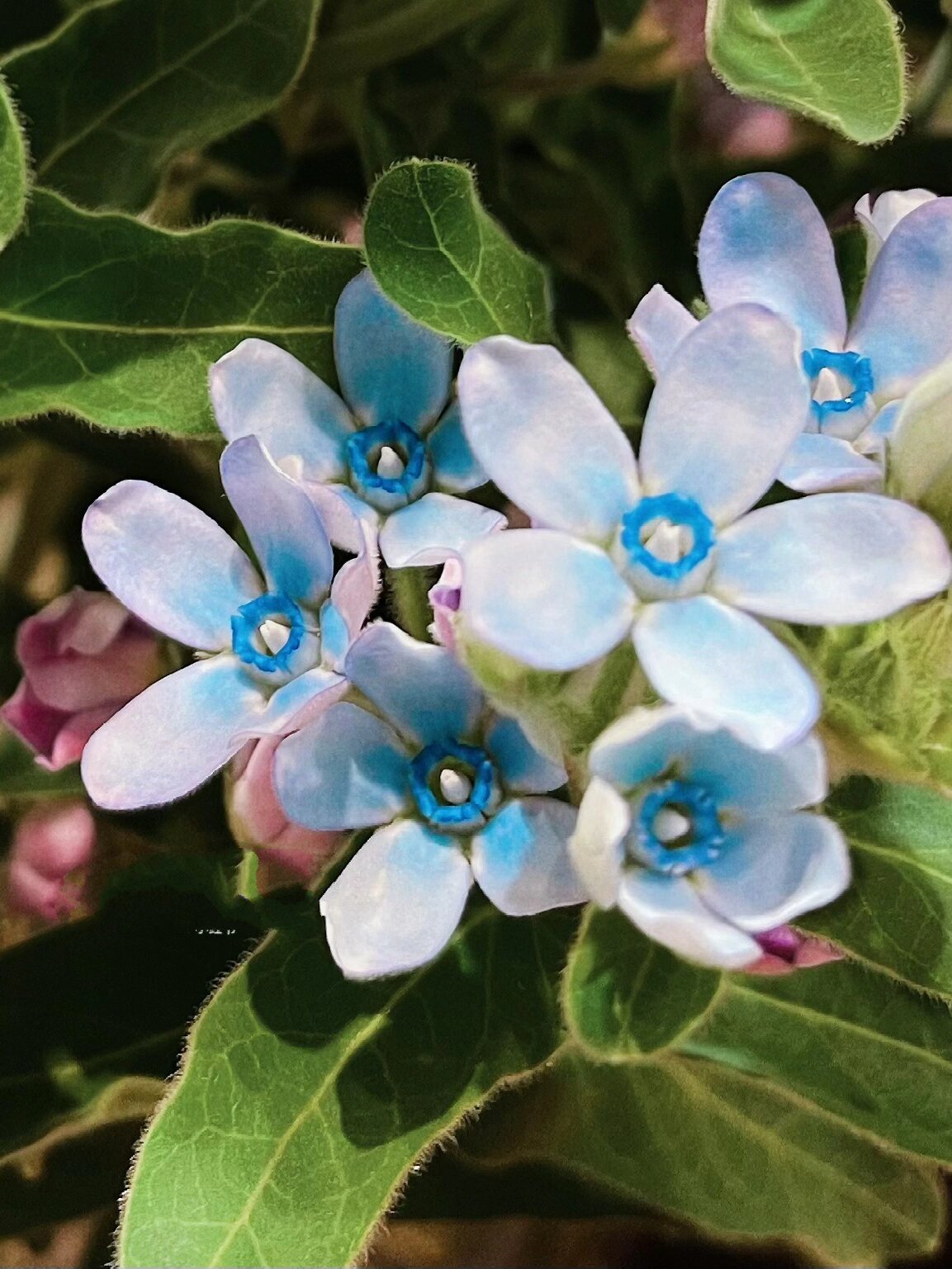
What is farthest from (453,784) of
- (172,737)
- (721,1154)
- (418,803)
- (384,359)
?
(721,1154)

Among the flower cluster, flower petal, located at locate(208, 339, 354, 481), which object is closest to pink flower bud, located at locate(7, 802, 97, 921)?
the flower cluster

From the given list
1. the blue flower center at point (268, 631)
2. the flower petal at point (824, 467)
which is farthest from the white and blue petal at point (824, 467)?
the blue flower center at point (268, 631)

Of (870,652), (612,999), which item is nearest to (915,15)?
(870,652)

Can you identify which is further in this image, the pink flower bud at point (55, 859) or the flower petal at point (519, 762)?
the pink flower bud at point (55, 859)

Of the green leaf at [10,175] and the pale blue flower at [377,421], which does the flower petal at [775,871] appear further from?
the green leaf at [10,175]

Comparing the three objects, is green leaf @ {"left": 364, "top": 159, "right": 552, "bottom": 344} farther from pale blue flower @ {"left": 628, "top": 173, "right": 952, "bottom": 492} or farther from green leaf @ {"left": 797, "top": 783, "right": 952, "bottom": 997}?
green leaf @ {"left": 797, "top": 783, "right": 952, "bottom": 997}

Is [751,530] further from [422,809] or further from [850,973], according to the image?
[850,973]
